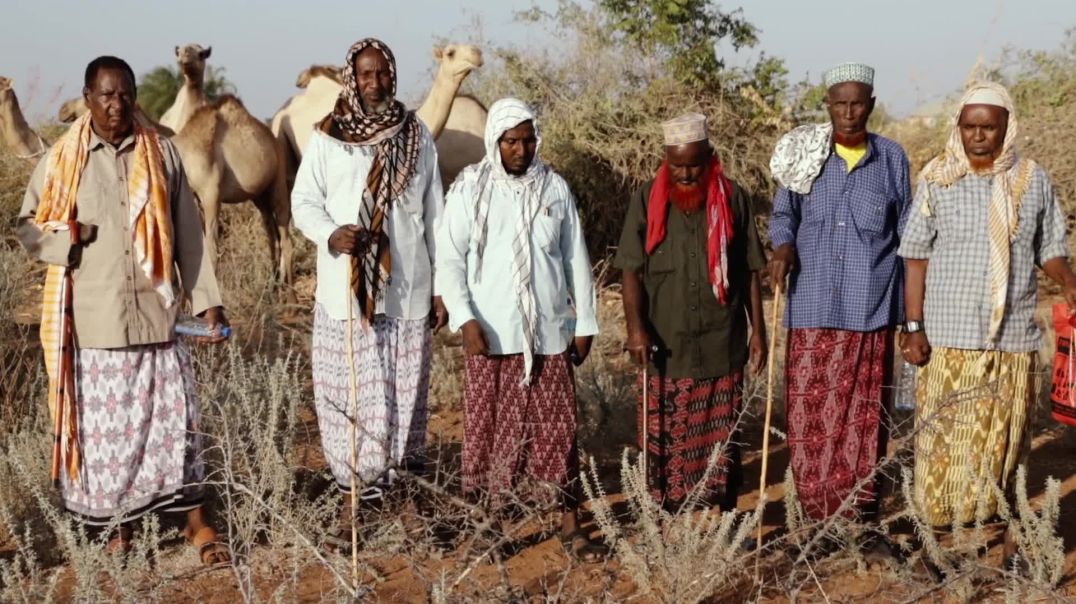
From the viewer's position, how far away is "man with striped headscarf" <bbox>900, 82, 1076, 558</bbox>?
165 inches

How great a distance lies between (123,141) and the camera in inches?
178

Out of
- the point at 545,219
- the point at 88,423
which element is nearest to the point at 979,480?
the point at 545,219

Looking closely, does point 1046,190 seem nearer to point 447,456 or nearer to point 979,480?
point 979,480

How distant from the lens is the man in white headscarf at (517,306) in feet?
15.0

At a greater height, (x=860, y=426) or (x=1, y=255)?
(x=1, y=255)

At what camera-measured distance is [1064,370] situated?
171 inches

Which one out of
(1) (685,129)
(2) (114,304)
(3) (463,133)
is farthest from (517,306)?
(3) (463,133)

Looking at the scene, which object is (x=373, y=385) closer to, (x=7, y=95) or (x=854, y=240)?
(x=854, y=240)

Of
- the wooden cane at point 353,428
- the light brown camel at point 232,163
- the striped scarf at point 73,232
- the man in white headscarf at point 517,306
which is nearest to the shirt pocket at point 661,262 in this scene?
the man in white headscarf at point 517,306

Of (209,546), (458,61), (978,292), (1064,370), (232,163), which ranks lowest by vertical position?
(209,546)

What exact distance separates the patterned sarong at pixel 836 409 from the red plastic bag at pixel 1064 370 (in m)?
0.55

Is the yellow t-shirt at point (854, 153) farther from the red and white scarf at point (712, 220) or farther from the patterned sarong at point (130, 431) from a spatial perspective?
the patterned sarong at point (130, 431)

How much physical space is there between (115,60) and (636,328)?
6.58ft

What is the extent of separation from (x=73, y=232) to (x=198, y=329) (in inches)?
21.8
